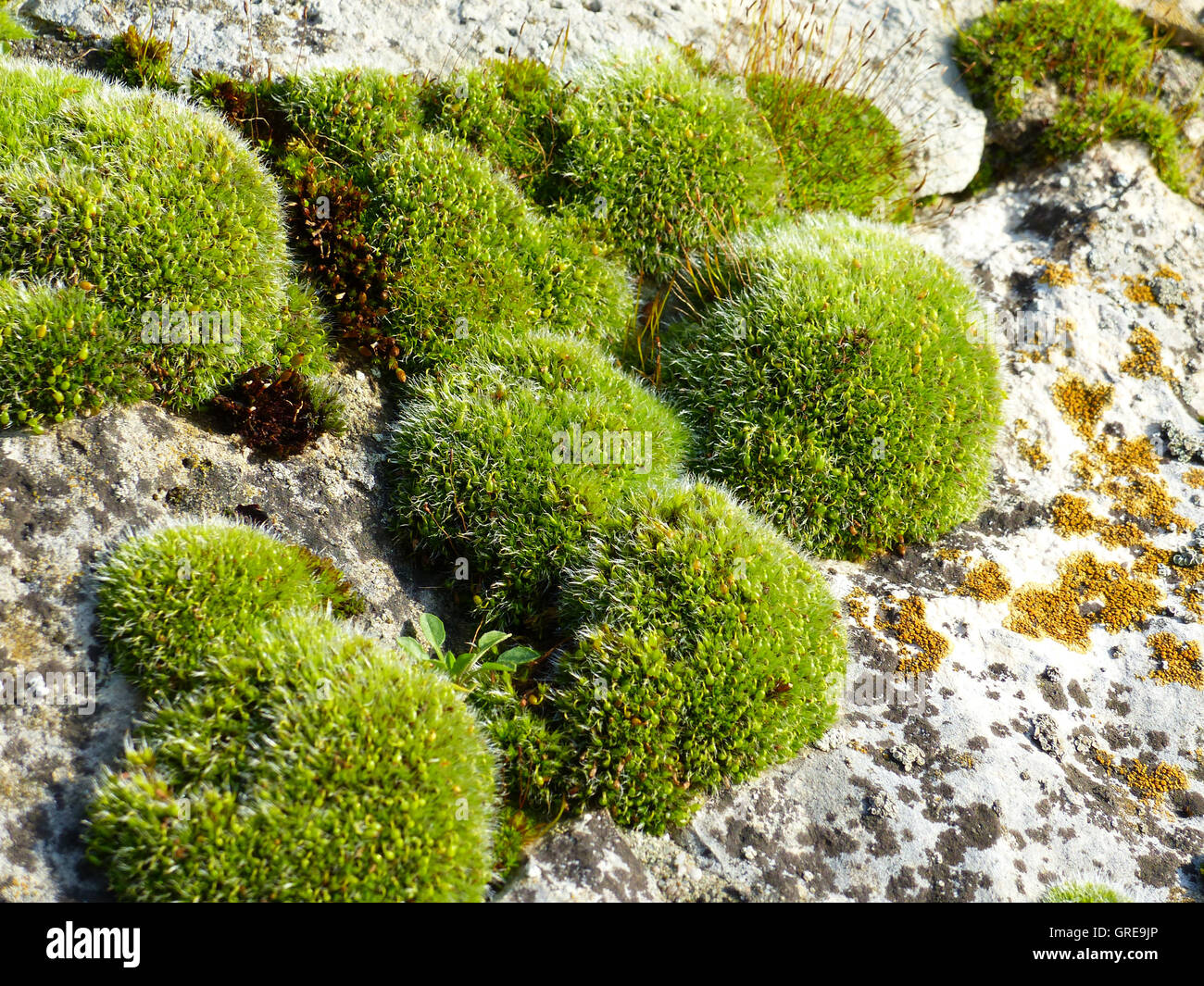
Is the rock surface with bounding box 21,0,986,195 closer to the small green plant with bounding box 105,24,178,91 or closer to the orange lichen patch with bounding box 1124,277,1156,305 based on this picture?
the small green plant with bounding box 105,24,178,91

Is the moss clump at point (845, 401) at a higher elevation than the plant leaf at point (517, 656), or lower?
higher

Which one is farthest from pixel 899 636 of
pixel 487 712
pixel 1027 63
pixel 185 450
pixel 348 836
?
pixel 1027 63

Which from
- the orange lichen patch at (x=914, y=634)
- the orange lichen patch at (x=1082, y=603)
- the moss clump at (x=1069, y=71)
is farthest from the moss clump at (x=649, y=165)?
the orange lichen patch at (x=1082, y=603)

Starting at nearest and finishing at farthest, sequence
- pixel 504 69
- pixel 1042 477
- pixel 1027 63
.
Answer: pixel 1042 477
pixel 504 69
pixel 1027 63

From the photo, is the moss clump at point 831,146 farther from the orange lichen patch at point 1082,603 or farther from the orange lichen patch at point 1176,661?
the orange lichen patch at point 1176,661

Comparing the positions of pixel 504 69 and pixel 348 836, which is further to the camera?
pixel 504 69

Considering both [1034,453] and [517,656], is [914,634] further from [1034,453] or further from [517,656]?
[517,656]
